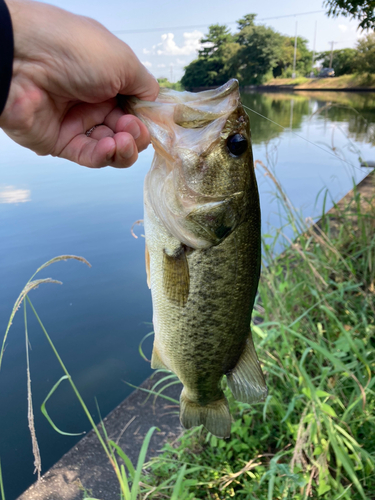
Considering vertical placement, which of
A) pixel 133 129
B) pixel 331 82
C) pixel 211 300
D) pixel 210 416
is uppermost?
pixel 331 82

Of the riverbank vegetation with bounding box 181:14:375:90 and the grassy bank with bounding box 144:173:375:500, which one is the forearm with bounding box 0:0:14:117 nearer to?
the grassy bank with bounding box 144:173:375:500

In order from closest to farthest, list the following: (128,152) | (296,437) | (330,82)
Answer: (128,152) < (296,437) < (330,82)

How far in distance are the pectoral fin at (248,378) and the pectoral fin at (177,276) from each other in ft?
1.01

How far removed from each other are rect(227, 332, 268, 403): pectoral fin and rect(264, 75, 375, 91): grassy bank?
11.1 m

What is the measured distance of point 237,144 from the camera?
104 centimetres

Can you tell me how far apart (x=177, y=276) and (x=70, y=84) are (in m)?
0.71

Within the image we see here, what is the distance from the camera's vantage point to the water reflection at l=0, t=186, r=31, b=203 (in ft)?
20.2

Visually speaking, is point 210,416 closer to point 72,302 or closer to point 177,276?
point 177,276

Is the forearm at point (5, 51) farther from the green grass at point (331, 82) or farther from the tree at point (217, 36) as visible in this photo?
the tree at point (217, 36)

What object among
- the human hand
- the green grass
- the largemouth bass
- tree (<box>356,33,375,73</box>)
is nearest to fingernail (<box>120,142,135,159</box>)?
the human hand

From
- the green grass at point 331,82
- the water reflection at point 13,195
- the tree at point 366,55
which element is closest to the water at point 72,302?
the water reflection at point 13,195

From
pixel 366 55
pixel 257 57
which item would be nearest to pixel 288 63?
pixel 257 57

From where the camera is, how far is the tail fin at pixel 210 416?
48.7 inches

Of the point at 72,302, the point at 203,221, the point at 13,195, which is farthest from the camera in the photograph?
the point at 13,195
